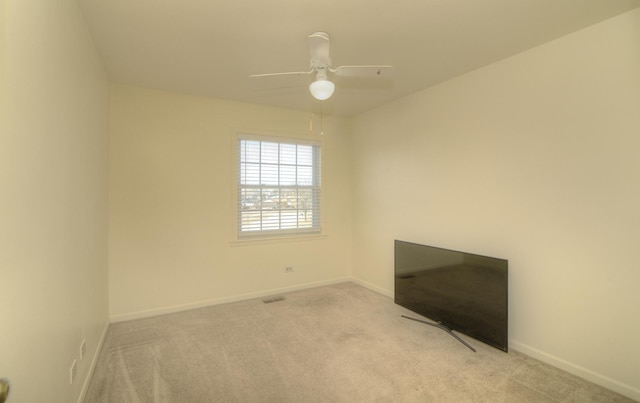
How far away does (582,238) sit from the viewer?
7.32ft

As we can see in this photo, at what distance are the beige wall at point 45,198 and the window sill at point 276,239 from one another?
69.3 inches

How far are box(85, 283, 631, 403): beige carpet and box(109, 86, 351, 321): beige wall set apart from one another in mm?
434

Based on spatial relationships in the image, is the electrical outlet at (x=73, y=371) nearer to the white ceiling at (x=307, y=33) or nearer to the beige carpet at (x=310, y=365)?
the beige carpet at (x=310, y=365)

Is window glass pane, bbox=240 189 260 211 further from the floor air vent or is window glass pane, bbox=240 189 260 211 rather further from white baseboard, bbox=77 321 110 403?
white baseboard, bbox=77 321 110 403

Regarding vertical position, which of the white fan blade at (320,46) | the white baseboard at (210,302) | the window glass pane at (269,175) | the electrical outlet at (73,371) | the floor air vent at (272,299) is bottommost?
the floor air vent at (272,299)

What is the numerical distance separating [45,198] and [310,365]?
2.08 meters

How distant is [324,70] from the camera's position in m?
2.11

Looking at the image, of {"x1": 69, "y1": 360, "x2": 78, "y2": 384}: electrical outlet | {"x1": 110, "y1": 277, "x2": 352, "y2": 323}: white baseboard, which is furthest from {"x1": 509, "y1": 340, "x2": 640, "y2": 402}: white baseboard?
{"x1": 69, "y1": 360, "x2": 78, "y2": 384}: electrical outlet

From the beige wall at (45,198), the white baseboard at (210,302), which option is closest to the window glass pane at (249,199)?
the white baseboard at (210,302)

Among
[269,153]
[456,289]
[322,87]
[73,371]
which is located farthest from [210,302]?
[322,87]

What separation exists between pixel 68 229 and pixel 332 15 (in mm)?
2191

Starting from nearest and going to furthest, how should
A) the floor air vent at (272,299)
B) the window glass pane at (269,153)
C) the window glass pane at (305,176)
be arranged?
the floor air vent at (272,299)
the window glass pane at (269,153)
the window glass pane at (305,176)

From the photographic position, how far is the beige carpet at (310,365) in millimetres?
2035

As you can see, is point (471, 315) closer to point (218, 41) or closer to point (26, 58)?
point (218, 41)
